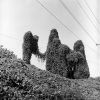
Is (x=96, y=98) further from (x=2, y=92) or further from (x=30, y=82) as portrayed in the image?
(x=2, y=92)

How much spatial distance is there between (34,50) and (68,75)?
9.80 feet

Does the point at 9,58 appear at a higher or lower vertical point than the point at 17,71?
higher

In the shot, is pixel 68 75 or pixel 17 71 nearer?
pixel 17 71

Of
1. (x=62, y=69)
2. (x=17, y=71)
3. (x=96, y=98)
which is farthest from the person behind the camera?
(x=62, y=69)

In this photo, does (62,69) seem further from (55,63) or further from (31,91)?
(31,91)

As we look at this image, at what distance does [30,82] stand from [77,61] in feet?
39.5

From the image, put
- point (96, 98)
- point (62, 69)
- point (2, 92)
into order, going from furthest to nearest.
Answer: point (62, 69), point (96, 98), point (2, 92)

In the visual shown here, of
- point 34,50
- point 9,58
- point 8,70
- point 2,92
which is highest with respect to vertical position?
point 34,50

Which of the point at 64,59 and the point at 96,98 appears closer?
the point at 96,98

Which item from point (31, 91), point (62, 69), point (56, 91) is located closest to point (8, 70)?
point (31, 91)

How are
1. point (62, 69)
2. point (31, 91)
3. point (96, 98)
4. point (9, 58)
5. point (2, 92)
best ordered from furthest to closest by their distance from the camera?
point (62, 69), point (96, 98), point (9, 58), point (31, 91), point (2, 92)

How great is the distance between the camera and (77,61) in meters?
21.1

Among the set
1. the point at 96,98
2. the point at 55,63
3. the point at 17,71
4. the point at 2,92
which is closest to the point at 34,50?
the point at 55,63

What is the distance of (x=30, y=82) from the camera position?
30.5 ft
